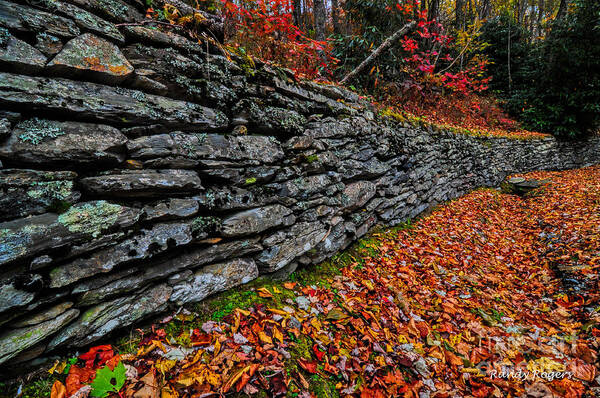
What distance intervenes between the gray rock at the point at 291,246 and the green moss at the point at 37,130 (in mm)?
2144

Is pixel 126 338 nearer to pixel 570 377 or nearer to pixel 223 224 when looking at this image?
pixel 223 224

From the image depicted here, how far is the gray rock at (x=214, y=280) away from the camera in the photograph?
2.34 m

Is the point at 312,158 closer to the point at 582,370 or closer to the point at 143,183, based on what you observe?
the point at 143,183

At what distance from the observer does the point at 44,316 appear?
1688 millimetres

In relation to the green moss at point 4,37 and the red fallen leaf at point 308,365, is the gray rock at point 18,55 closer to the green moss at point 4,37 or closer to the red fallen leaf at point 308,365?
the green moss at point 4,37

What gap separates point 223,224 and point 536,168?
15.0 metres

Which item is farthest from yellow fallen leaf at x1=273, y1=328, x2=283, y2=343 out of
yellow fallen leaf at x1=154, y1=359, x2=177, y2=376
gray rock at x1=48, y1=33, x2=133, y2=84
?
gray rock at x1=48, y1=33, x2=133, y2=84

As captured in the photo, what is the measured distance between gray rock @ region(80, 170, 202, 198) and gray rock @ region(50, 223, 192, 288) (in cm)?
34

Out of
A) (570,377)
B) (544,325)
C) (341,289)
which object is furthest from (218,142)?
(544,325)

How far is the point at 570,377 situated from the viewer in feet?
7.88

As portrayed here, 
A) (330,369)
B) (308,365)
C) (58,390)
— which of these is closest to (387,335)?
(330,369)

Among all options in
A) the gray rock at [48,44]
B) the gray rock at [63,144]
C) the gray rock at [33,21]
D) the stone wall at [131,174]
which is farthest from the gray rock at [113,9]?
the gray rock at [63,144]

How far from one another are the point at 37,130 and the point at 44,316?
4.41ft

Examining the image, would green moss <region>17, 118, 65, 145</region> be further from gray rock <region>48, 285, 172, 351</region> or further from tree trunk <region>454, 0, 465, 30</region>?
tree trunk <region>454, 0, 465, 30</region>
